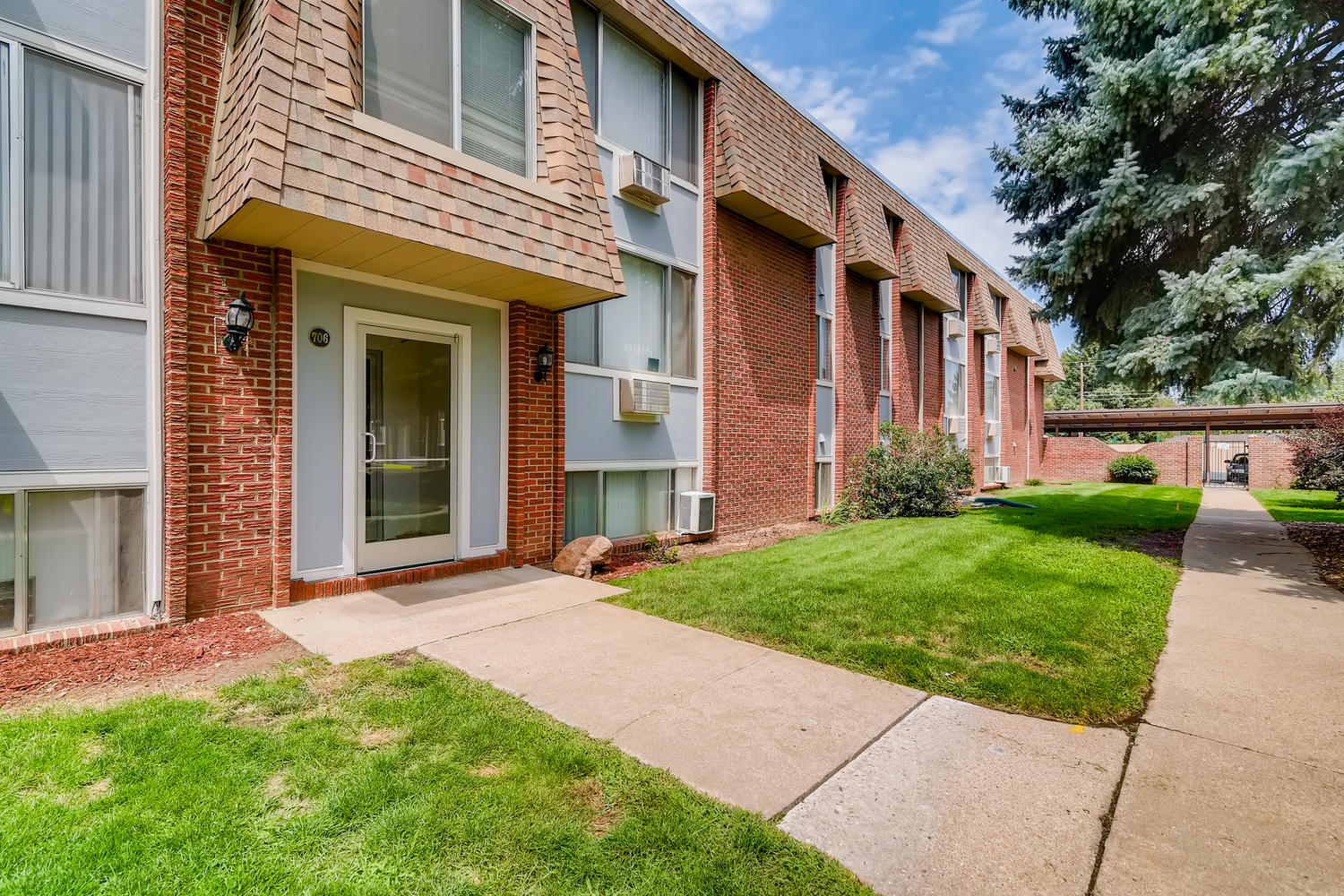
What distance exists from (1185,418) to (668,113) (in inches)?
1093

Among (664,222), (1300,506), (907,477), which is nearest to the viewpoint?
(664,222)

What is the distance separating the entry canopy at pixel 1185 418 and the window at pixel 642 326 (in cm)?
2259

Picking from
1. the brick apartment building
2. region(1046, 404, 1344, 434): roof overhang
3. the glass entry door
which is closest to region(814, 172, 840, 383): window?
the brick apartment building

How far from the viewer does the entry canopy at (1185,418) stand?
2319 cm

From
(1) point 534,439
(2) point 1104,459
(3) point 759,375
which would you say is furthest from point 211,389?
(2) point 1104,459

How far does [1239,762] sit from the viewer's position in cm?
284

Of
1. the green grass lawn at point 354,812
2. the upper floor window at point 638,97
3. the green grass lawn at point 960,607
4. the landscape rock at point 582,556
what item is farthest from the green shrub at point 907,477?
the green grass lawn at point 354,812

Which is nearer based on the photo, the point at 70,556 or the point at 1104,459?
the point at 70,556

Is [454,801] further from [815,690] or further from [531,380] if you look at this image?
[531,380]

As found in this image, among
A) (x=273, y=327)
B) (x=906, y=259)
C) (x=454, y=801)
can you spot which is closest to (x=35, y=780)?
(x=454, y=801)

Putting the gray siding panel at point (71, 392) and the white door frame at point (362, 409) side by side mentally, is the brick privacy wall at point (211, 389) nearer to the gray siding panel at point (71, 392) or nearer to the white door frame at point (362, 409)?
the gray siding panel at point (71, 392)

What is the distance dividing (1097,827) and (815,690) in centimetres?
150

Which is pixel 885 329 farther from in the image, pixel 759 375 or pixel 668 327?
pixel 668 327

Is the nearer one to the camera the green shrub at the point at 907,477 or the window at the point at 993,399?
the green shrub at the point at 907,477
